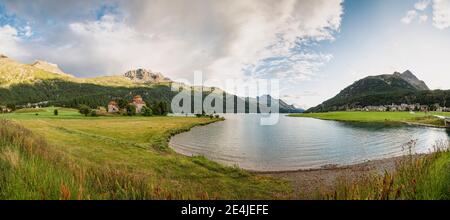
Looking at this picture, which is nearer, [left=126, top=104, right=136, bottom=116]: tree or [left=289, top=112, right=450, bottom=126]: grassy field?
[left=289, top=112, right=450, bottom=126]: grassy field

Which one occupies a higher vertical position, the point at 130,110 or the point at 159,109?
the point at 159,109

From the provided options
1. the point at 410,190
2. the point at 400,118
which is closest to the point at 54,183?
the point at 410,190

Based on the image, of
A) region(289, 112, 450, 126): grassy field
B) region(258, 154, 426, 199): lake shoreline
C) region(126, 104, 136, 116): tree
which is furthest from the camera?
region(126, 104, 136, 116): tree

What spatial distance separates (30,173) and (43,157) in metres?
1.76

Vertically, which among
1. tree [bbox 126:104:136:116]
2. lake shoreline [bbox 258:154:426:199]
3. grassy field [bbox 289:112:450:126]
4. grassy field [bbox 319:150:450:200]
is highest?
tree [bbox 126:104:136:116]

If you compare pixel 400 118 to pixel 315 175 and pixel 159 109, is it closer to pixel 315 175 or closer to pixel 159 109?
pixel 315 175

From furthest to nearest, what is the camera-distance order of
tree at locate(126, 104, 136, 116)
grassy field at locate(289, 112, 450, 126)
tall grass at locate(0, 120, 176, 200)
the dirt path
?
tree at locate(126, 104, 136, 116), grassy field at locate(289, 112, 450, 126), the dirt path, tall grass at locate(0, 120, 176, 200)

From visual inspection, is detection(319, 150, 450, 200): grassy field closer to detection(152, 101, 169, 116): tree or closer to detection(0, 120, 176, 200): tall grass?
detection(0, 120, 176, 200): tall grass

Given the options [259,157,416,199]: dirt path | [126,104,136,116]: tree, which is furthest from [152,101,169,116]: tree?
[259,157,416,199]: dirt path

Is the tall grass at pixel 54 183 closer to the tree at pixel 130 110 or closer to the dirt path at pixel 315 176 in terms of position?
the dirt path at pixel 315 176

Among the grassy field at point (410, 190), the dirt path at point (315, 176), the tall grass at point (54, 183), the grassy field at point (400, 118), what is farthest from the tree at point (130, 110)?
the grassy field at point (410, 190)

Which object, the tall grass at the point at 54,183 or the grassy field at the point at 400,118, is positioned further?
the grassy field at the point at 400,118
